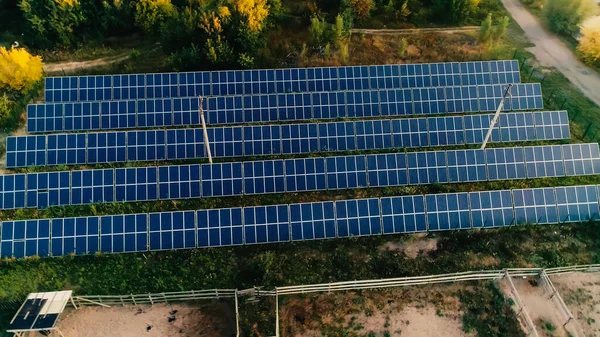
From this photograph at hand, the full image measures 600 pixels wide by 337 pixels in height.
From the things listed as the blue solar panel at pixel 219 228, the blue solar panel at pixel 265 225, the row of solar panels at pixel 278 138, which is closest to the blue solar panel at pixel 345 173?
the row of solar panels at pixel 278 138

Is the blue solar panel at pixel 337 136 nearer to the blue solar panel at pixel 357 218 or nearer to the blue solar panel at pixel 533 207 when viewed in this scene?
the blue solar panel at pixel 357 218

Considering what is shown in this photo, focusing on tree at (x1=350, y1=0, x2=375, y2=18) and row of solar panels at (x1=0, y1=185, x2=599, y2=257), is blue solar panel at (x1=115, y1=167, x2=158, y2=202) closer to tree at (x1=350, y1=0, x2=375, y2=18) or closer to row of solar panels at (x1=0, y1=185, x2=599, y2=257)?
row of solar panels at (x1=0, y1=185, x2=599, y2=257)

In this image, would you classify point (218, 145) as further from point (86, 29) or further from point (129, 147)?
point (86, 29)

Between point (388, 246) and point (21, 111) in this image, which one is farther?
point (21, 111)

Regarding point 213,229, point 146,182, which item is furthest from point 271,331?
point 146,182

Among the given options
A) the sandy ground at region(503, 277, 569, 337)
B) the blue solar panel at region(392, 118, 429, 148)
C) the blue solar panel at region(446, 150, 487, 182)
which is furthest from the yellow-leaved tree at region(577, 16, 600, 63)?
the sandy ground at region(503, 277, 569, 337)
